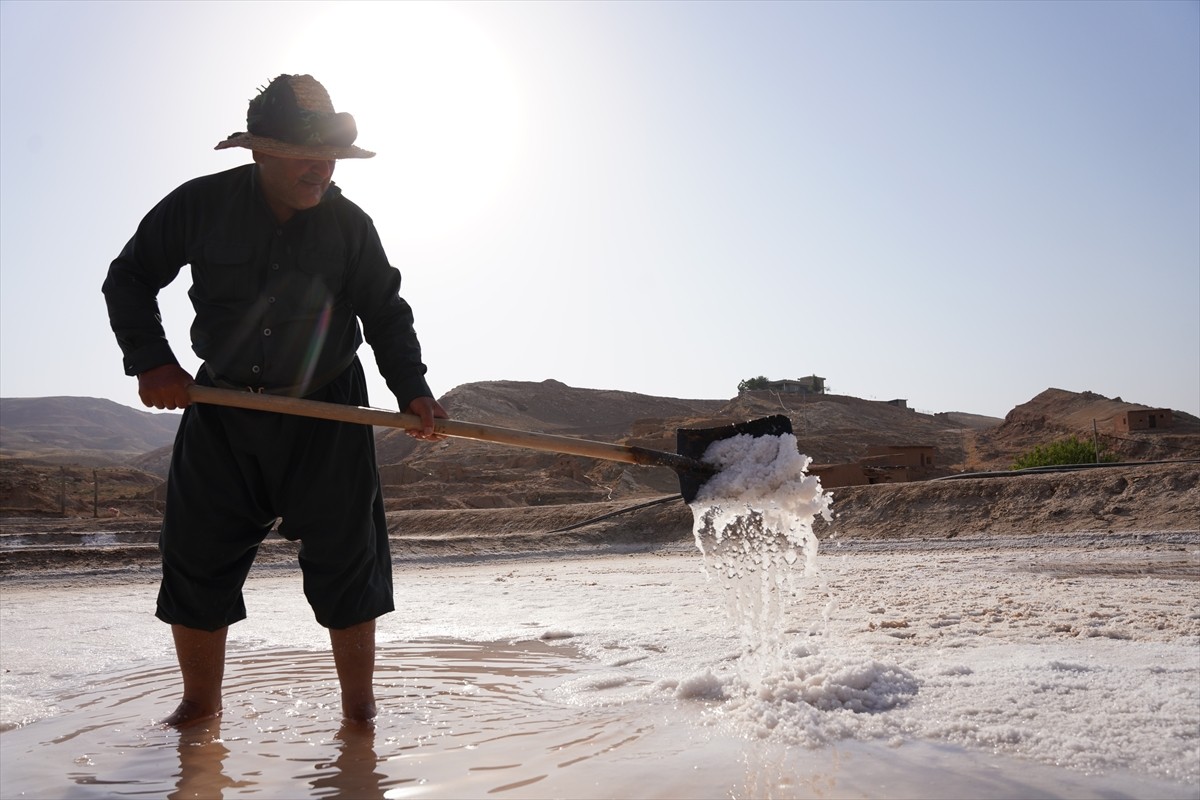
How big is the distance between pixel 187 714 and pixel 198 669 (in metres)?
0.14

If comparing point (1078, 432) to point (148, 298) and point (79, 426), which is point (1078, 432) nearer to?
point (148, 298)

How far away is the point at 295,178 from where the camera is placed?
2.69m

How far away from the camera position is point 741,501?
121 inches

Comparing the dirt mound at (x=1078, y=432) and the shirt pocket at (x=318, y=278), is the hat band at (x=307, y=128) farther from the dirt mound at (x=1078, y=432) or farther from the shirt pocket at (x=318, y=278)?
the dirt mound at (x=1078, y=432)

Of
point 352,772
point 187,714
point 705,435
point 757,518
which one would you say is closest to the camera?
point 352,772

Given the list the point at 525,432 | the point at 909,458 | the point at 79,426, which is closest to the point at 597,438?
the point at 909,458

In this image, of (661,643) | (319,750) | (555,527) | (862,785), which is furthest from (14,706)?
(555,527)

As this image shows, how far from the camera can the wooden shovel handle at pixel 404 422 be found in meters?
2.59

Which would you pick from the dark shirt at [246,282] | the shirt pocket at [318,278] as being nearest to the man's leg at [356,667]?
the dark shirt at [246,282]

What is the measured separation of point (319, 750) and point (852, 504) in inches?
514

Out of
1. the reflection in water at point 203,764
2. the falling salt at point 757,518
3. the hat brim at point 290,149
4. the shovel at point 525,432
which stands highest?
the hat brim at point 290,149

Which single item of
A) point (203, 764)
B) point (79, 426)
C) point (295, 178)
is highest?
point (79, 426)

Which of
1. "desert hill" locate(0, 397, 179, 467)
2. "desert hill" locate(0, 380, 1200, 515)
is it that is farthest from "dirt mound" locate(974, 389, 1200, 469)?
"desert hill" locate(0, 397, 179, 467)

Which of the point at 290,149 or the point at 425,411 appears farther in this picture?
the point at 425,411
